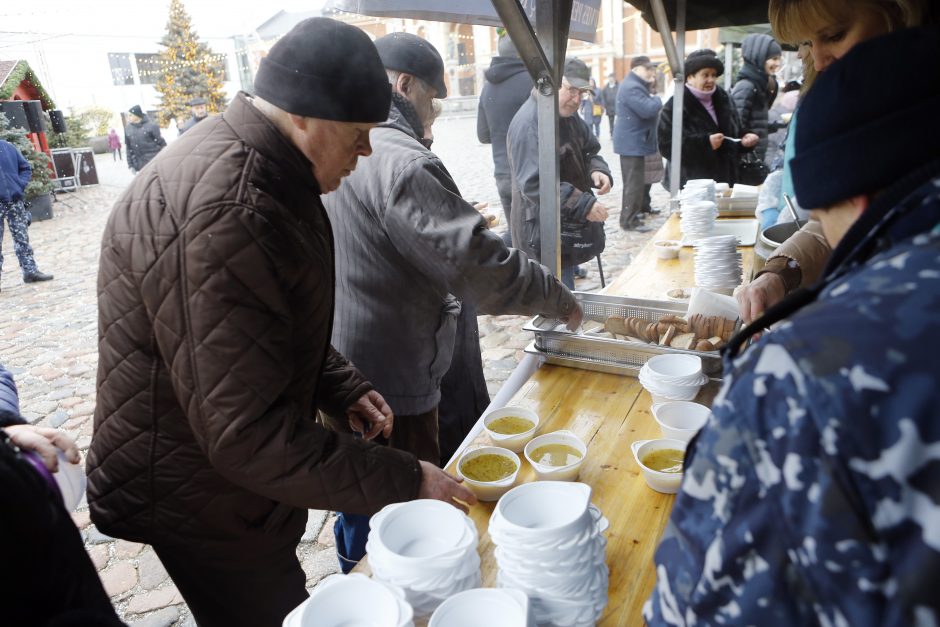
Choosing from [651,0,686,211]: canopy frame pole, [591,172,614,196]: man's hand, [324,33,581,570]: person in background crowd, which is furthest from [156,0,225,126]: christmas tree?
[324,33,581,570]: person in background crowd

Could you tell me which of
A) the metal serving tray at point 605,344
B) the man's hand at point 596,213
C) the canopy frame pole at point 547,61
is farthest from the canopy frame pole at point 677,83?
the metal serving tray at point 605,344

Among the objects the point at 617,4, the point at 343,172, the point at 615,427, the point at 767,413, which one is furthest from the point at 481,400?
the point at 617,4

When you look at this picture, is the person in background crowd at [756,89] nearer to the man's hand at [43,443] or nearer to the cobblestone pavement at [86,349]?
the cobblestone pavement at [86,349]

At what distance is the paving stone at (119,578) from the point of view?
2902mm

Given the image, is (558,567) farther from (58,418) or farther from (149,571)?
(58,418)

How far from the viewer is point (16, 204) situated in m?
8.12

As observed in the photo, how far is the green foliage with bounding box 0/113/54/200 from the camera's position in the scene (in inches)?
495

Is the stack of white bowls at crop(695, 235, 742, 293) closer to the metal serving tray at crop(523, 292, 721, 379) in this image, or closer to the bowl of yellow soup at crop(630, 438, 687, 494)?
the metal serving tray at crop(523, 292, 721, 379)

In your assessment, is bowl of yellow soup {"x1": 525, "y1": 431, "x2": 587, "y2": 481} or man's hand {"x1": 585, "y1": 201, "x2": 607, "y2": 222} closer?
bowl of yellow soup {"x1": 525, "y1": 431, "x2": 587, "y2": 481}

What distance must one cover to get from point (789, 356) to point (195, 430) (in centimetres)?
117

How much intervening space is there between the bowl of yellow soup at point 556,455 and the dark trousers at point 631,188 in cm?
679

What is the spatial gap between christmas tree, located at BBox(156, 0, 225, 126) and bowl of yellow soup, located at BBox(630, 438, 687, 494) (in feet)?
79.5

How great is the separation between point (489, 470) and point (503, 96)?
15.3ft

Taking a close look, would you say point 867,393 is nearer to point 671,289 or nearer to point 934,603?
point 934,603
